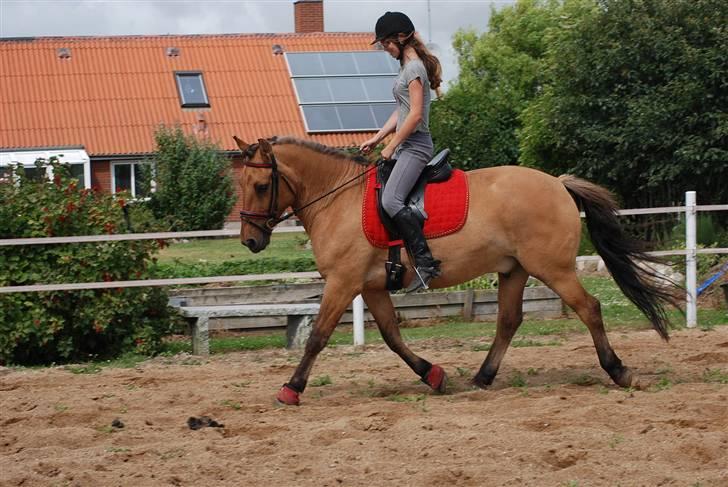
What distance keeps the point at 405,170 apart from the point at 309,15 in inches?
1360

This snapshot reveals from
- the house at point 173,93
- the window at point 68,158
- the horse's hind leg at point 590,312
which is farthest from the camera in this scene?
the house at point 173,93

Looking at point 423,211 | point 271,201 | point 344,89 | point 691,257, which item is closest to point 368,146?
point 423,211

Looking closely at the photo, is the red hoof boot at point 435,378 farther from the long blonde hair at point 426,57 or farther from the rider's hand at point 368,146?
the long blonde hair at point 426,57

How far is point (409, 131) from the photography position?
24.5 feet

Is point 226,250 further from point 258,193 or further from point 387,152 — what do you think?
point 387,152

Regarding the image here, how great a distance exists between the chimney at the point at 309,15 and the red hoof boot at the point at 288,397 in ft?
114

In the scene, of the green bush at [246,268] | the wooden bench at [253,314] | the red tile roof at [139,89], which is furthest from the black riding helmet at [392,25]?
the red tile roof at [139,89]

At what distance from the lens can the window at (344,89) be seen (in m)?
32.4

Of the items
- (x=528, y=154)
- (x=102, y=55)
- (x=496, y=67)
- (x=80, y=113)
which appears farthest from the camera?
(x=496, y=67)

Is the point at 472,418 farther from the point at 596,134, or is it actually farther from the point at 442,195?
the point at 596,134

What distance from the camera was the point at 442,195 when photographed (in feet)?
25.4

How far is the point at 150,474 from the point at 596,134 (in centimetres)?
1535

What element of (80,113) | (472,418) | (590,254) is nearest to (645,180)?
(590,254)

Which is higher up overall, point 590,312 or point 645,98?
point 645,98
